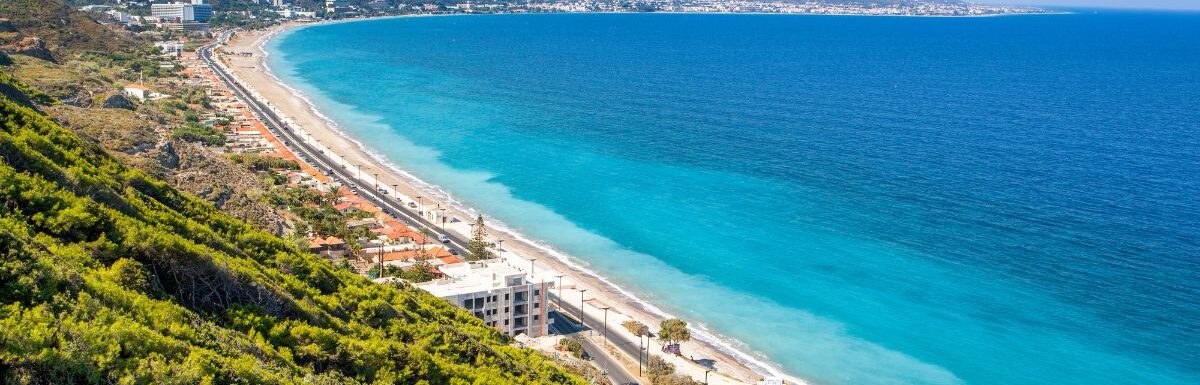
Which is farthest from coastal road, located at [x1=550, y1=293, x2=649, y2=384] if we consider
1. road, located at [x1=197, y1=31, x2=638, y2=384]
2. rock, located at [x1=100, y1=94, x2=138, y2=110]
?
rock, located at [x1=100, y1=94, x2=138, y2=110]

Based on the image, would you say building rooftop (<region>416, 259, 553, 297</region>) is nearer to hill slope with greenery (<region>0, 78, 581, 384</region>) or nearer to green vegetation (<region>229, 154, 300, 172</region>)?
hill slope with greenery (<region>0, 78, 581, 384</region>)

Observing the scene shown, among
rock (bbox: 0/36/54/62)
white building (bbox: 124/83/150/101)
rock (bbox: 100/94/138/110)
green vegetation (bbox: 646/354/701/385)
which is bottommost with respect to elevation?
green vegetation (bbox: 646/354/701/385)

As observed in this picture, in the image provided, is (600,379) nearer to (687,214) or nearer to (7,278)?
(7,278)

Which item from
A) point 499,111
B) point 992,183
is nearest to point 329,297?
point 992,183

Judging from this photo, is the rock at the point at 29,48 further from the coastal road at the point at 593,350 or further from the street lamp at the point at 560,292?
the coastal road at the point at 593,350

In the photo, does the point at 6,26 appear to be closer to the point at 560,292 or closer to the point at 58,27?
the point at 58,27
